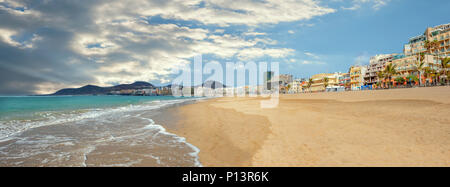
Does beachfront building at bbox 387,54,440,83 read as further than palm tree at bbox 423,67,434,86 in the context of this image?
Yes

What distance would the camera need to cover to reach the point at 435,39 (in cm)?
6106

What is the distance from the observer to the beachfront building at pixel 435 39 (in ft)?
191

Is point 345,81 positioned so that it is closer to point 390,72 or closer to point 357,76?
point 357,76

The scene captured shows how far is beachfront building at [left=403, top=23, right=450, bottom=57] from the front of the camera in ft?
Result: 191

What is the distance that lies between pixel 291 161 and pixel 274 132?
10.0 ft

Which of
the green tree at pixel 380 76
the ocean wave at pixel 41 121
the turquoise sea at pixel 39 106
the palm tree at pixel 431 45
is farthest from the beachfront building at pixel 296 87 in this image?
the ocean wave at pixel 41 121

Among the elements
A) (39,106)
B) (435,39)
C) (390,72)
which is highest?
(435,39)

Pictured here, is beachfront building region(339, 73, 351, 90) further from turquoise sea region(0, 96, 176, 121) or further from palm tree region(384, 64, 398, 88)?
turquoise sea region(0, 96, 176, 121)

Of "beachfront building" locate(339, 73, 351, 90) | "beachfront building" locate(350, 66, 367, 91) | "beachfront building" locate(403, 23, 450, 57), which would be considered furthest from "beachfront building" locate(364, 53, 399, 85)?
"beachfront building" locate(339, 73, 351, 90)

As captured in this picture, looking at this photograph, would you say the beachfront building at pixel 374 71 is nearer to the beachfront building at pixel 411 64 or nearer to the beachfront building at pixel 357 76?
the beachfront building at pixel 357 76

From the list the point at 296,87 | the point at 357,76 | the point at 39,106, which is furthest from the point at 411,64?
the point at 39,106
